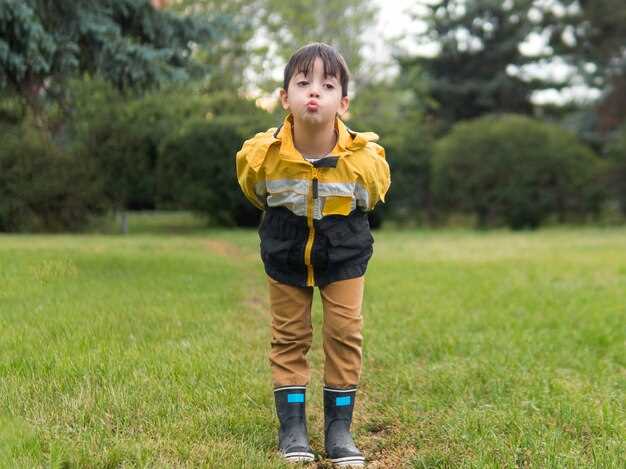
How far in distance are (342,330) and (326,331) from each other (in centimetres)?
9

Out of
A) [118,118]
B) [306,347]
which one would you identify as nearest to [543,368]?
[306,347]

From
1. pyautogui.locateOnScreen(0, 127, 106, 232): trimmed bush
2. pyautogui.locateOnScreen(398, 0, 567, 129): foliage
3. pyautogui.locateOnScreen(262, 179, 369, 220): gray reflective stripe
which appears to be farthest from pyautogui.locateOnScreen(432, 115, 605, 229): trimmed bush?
pyautogui.locateOnScreen(262, 179, 369, 220): gray reflective stripe

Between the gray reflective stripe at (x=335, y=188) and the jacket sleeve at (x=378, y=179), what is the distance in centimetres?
10

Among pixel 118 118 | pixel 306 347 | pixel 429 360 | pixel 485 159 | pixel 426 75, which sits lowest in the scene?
pixel 429 360

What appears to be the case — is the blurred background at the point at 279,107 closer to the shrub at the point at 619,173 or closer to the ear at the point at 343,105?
the shrub at the point at 619,173

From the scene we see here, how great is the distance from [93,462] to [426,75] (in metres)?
30.3

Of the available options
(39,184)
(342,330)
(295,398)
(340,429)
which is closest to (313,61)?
(342,330)

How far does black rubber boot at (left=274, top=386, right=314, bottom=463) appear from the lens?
299cm

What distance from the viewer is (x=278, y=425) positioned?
3.39 m

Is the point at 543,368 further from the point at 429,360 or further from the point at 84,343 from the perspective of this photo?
the point at 84,343

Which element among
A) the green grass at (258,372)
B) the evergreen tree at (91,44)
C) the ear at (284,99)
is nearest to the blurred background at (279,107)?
the evergreen tree at (91,44)

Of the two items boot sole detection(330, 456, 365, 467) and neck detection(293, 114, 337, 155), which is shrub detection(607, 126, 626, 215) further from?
→ boot sole detection(330, 456, 365, 467)

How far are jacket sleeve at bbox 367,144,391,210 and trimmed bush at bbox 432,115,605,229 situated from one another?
18871 mm

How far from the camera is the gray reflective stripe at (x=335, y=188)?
10.0 feet
